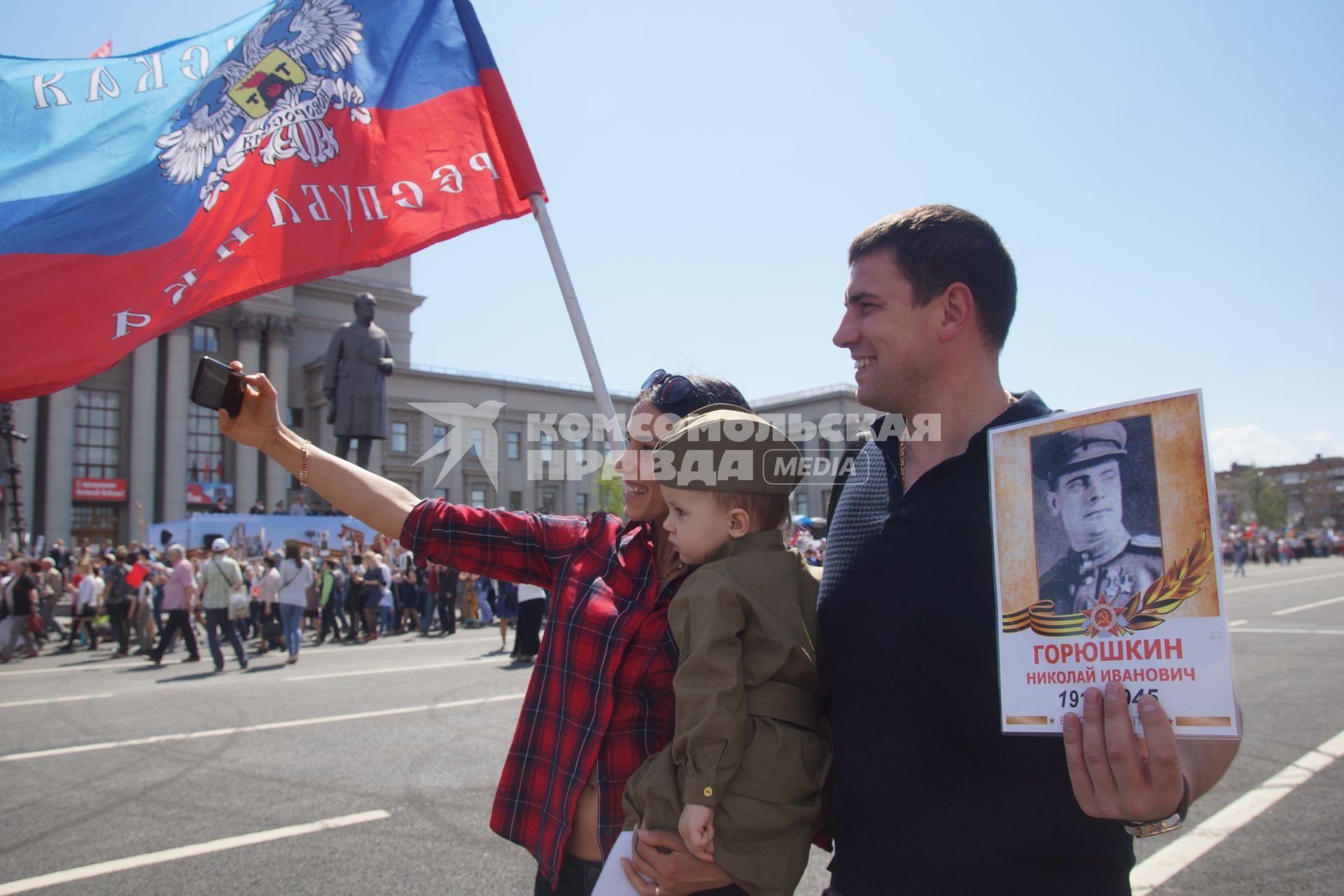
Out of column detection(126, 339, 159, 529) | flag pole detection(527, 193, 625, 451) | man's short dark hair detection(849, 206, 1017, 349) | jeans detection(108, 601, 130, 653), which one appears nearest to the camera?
man's short dark hair detection(849, 206, 1017, 349)

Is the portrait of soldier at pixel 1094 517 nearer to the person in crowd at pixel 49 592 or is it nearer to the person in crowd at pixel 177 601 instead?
the person in crowd at pixel 177 601

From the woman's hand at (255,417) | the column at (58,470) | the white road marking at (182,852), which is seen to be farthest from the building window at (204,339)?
the woman's hand at (255,417)

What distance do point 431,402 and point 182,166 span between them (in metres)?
51.0

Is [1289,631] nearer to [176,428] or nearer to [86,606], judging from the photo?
[86,606]

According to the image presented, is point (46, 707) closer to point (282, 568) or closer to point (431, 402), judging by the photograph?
point (282, 568)

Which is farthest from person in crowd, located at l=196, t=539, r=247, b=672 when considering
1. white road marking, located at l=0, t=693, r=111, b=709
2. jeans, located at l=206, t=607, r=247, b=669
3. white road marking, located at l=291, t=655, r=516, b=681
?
white road marking, located at l=0, t=693, r=111, b=709

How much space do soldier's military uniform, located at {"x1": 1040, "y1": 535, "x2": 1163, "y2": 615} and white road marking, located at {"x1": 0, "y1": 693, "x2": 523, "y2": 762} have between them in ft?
27.6

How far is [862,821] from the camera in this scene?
5.65 feet

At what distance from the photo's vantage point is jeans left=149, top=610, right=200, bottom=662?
14242 mm

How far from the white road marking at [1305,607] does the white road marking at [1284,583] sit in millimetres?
5299

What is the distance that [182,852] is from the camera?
192 inches

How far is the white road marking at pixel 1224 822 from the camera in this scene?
4.35m

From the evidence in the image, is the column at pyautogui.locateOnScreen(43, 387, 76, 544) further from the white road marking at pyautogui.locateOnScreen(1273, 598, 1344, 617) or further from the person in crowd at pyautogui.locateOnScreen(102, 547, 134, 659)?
the white road marking at pyautogui.locateOnScreen(1273, 598, 1344, 617)

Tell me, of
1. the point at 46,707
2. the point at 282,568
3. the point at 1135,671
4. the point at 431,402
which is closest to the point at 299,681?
the point at 46,707
